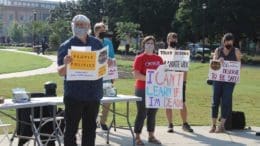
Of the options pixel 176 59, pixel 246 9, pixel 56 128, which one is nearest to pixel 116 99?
pixel 56 128

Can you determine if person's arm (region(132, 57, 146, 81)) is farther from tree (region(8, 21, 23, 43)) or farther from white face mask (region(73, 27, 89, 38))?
tree (region(8, 21, 23, 43))

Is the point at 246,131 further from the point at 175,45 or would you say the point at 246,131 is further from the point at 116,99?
the point at 116,99

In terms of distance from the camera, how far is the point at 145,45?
1048cm

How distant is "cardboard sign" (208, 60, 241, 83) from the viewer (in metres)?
12.3

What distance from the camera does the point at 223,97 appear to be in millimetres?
12328

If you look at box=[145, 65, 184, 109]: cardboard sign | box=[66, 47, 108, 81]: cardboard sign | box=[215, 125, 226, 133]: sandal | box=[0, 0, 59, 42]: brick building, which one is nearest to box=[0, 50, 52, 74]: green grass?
box=[215, 125, 226, 133]: sandal

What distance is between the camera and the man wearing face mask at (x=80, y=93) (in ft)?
25.8

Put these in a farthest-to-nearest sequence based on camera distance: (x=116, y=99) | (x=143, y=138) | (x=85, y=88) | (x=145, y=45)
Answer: (x=143, y=138), (x=145, y=45), (x=116, y=99), (x=85, y=88)

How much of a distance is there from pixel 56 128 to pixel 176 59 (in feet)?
13.0

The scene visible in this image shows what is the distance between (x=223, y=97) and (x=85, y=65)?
16.5 feet

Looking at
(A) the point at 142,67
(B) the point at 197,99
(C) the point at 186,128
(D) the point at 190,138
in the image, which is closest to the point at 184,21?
(B) the point at 197,99

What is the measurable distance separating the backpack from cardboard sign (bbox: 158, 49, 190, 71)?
4.99 ft

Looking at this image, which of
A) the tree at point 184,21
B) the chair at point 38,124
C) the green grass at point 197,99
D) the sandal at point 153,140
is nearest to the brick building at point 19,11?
the tree at point 184,21

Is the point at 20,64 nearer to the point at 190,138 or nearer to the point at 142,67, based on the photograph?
the point at 190,138
